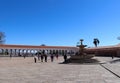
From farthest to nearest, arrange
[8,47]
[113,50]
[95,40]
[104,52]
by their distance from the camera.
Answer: [95,40]
[8,47]
[104,52]
[113,50]

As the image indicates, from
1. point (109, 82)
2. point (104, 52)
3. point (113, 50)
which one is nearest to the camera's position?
point (109, 82)

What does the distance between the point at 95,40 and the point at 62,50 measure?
111 ft

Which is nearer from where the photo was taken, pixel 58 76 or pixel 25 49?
pixel 58 76

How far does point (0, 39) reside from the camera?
10700 cm

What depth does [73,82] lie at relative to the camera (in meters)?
12.3

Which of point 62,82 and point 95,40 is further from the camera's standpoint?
point 95,40

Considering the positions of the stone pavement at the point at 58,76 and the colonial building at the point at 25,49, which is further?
the colonial building at the point at 25,49

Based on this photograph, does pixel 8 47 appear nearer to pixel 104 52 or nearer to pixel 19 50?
pixel 19 50

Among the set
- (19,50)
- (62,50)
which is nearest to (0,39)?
(19,50)

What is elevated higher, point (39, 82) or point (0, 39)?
point (0, 39)

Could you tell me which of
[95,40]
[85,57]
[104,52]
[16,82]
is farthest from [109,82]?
[95,40]

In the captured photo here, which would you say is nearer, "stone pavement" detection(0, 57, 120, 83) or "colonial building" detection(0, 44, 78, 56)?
"stone pavement" detection(0, 57, 120, 83)

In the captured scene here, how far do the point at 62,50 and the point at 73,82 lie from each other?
9702 cm

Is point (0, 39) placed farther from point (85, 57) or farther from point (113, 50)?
point (85, 57)
